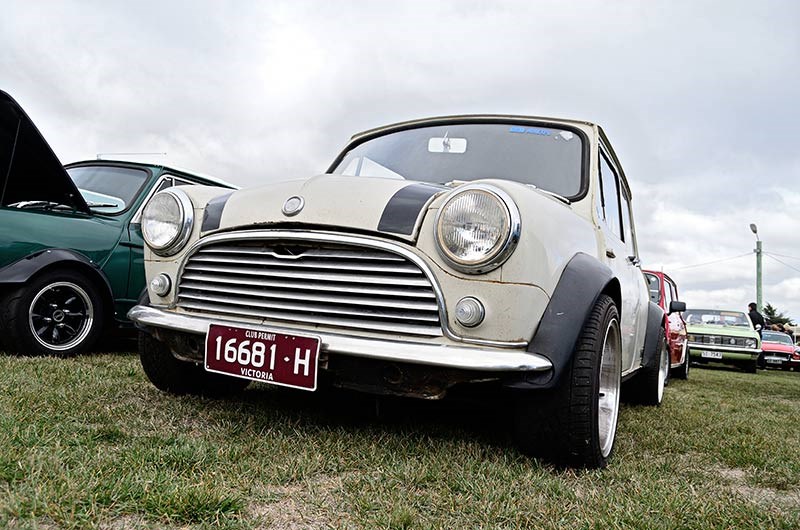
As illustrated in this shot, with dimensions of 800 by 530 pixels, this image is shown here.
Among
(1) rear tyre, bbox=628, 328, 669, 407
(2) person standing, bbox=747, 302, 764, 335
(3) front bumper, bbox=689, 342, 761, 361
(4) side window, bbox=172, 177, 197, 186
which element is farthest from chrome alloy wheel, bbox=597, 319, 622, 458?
(2) person standing, bbox=747, 302, 764, 335

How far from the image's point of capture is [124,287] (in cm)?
476

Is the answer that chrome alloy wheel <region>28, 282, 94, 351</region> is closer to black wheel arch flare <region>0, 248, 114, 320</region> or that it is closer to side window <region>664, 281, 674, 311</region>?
black wheel arch flare <region>0, 248, 114, 320</region>

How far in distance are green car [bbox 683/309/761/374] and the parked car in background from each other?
108 inches

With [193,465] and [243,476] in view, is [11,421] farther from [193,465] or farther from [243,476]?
[243,476]

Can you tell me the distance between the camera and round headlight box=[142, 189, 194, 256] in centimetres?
263

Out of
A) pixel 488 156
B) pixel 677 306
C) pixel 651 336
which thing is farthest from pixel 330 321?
pixel 677 306

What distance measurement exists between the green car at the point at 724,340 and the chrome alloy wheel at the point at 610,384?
35.1 ft

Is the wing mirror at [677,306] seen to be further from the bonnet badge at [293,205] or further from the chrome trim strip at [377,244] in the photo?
the bonnet badge at [293,205]

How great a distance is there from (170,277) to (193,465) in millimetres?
951

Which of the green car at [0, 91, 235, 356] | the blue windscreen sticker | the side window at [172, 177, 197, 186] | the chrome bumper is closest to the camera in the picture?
the chrome bumper

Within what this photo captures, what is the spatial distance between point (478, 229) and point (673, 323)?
652 centimetres

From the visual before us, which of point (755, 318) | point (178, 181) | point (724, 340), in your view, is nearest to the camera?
point (178, 181)

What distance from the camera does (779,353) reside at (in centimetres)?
1541

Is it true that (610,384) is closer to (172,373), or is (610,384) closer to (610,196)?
(610,196)
